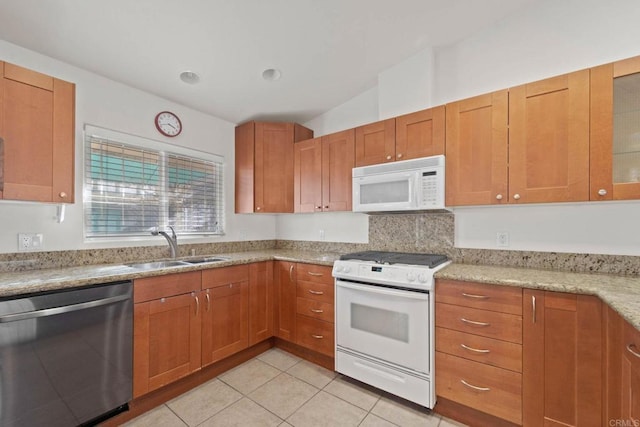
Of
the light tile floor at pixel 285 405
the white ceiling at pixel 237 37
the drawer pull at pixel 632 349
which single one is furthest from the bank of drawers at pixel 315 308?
the white ceiling at pixel 237 37

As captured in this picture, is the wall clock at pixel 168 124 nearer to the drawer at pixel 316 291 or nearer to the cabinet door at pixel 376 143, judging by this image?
the cabinet door at pixel 376 143

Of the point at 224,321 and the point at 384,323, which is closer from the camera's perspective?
the point at 384,323

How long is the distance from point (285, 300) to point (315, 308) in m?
0.37

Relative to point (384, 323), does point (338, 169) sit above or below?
above

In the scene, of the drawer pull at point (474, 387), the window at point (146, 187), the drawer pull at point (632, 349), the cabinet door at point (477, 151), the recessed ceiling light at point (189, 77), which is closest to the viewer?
the drawer pull at point (632, 349)

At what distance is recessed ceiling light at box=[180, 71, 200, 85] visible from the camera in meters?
2.31

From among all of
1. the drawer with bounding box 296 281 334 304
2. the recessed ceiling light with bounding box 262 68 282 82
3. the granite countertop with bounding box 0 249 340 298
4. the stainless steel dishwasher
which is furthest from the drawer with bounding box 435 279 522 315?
the recessed ceiling light with bounding box 262 68 282 82

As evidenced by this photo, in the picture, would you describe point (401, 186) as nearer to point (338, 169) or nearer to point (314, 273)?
point (338, 169)

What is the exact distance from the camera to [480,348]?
1683 mm

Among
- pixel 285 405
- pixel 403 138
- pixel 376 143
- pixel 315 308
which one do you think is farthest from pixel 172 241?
pixel 403 138

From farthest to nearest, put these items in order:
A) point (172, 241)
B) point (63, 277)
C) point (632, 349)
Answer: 1. point (172, 241)
2. point (63, 277)
3. point (632, 349)

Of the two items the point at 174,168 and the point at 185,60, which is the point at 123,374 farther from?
the point at 185,60

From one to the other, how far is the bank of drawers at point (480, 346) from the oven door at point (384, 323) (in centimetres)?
12

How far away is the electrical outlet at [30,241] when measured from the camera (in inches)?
72.1
